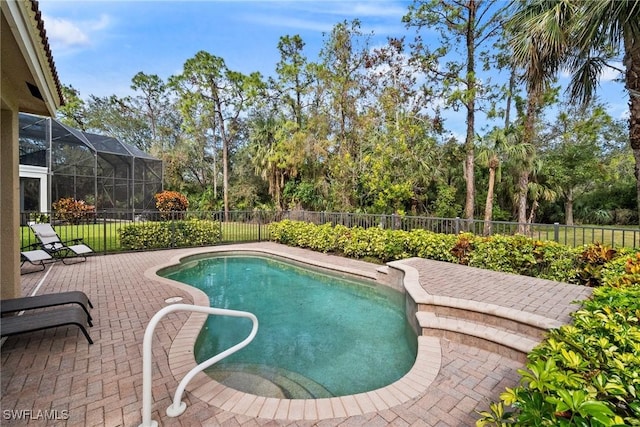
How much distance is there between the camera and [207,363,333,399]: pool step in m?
3.04

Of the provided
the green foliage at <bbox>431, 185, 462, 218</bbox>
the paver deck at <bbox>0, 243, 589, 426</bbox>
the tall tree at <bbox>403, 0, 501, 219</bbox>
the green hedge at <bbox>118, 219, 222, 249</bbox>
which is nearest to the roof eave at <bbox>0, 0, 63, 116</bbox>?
the paver deck at <bbox>0, 243, 589, 426</bbox>

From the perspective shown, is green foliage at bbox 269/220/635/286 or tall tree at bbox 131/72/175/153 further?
tall tree at bbox 131/72/175/153

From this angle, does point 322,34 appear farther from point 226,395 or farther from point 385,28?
point 226,395

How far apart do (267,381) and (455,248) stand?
5578mm

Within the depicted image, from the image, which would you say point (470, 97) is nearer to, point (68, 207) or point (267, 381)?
point (267, 381)

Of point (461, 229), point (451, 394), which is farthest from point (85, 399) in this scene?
point (461, 229)

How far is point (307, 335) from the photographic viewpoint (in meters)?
4.40

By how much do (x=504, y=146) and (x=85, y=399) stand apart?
42.7ft

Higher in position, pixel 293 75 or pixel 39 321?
pixel 293 75

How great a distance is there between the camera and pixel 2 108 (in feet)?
12.3

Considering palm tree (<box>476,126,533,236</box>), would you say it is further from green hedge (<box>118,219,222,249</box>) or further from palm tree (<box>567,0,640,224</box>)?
green hedge (<box>118,219,222,249</box>)

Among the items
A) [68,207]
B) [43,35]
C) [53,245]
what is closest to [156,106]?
[68,207]

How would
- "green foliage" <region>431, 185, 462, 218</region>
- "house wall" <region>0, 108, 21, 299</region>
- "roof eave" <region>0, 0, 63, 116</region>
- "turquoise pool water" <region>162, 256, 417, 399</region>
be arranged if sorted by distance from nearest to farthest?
"roof eave" <region>0, 0, 63, 116</region>
"turquoise pool water" <region>162, 256, 417, 399</region>
"house wall" <region>0, 108, 21, 299</region>
"green foliage" <region>431, 185, 462, 218</region>

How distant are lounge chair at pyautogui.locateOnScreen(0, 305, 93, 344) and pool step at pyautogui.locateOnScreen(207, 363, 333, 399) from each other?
1.58 m
